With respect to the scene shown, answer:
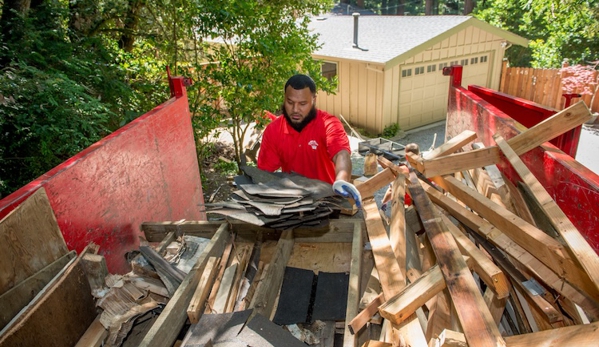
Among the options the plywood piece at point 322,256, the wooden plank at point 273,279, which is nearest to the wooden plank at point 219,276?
the wooden plank at point 273,279

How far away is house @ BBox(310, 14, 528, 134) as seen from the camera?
14070 mm

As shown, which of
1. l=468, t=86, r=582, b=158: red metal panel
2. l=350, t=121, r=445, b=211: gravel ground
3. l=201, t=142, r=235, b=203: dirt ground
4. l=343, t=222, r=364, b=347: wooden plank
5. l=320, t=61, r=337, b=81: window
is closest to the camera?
l=343, t=222, r=364, b=347: wooden plank

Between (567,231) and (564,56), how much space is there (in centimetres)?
1923

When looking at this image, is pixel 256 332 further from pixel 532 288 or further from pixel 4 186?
pixel 4 186

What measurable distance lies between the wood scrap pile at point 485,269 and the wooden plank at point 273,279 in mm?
605

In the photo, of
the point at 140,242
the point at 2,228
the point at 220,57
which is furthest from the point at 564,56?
the point at 2,228

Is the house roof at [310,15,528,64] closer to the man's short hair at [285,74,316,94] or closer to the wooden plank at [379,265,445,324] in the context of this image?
the man's short hair at [285,74,316,94]

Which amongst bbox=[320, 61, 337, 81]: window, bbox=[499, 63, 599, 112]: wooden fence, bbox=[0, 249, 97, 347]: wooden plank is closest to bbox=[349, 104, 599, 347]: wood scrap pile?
bbox=[0, 249, 97, 347]: wooden plank

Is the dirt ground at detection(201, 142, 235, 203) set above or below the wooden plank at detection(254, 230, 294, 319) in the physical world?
below

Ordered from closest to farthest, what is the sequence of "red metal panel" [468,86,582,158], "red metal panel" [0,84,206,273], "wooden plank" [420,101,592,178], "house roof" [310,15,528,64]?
"red metal panel" [0,84,206,273], "wooden plank" [420,101,592,178], "red metal panel" [468,86,582,158], "house roof" [310,15,528,64]

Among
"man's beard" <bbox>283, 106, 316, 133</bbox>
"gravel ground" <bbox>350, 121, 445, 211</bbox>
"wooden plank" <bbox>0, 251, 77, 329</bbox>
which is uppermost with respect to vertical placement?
"man's beard" <bbox>283, 106, 316, 133</bbox>

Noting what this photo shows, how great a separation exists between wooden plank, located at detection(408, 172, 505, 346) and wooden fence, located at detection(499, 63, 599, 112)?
13257 mm

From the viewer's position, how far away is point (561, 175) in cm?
288

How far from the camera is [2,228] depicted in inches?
87.0
